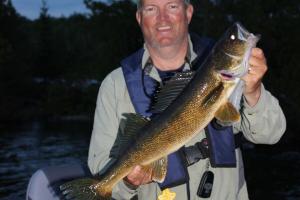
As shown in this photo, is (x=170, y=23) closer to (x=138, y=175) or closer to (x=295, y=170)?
(x=138, y=175)

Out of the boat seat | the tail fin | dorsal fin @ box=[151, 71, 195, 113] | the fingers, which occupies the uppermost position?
the fingers

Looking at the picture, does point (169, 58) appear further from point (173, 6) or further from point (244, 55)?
point (244, 55)

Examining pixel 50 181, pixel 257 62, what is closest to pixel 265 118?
pixel 257 62

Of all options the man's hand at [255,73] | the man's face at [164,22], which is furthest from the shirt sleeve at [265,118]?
the man's face at [164,22]

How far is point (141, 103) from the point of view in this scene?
14.8 feet

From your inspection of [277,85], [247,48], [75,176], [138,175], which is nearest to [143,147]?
[138,175]

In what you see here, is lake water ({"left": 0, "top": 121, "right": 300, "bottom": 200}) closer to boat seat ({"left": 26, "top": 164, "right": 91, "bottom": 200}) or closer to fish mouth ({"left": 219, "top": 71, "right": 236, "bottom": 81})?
boat seat ({"left": 26, "top": 164, "right": 91, "bottom": 200})

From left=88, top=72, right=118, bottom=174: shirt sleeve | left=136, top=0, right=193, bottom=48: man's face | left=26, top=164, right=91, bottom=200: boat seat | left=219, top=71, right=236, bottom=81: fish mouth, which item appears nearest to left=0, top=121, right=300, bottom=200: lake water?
left=26, top=164, right=91, bottom=200: boat seat

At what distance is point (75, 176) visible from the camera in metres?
6.87

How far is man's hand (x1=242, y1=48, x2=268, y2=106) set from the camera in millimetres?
3717

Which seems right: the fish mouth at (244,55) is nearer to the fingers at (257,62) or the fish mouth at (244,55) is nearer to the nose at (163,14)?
the fingers at (257,62)

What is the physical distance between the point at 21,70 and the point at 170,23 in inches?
1787

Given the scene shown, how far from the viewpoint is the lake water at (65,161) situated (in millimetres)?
15734

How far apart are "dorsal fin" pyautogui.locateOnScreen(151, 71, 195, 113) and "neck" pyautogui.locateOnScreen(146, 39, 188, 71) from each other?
660mm
